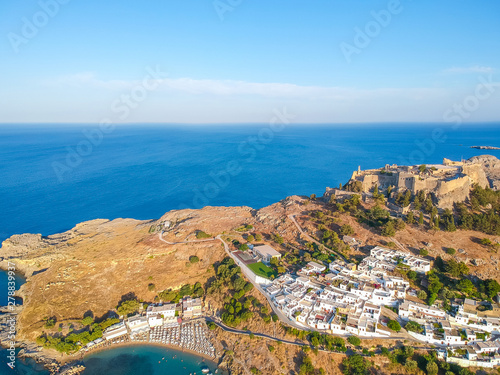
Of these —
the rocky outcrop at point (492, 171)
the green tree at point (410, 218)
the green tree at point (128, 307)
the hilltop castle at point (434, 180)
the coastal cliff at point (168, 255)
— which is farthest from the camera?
the rocky outcrop at point (492, 171)

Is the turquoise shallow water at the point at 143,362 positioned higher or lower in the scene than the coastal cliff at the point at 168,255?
lower

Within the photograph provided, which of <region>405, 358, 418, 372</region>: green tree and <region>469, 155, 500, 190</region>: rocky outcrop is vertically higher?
<region>469, 155, 500, 190</region>: rocky outcrop

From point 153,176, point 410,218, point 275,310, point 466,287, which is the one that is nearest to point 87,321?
point 275,310

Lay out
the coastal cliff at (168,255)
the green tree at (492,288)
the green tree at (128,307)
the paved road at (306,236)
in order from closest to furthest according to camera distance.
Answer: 1. the green tree at (492,288)
2. the coastal cliff at (168,255)
3. the green tree at (128,307)
4. the paved road at (306,236)

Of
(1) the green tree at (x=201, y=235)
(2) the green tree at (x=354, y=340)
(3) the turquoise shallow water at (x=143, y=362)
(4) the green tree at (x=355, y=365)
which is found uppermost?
(1) the green tree at (x=201, y=235)

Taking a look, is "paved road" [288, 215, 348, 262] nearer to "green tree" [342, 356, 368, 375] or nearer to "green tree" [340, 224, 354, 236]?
"green tree" [340, 224, 354, 236]

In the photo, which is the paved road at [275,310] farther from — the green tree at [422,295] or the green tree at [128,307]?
the green tree at [128,307]

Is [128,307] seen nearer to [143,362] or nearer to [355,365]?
[143,362]

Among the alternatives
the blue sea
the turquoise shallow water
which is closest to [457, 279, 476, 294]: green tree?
the turquoise shallow water

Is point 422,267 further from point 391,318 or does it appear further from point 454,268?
point 391,318

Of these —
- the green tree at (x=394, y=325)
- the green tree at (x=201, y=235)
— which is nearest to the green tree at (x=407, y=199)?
the green tree at (x=394, y=325)

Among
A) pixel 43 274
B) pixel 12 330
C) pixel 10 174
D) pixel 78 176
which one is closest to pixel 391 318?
pixel 12 330
